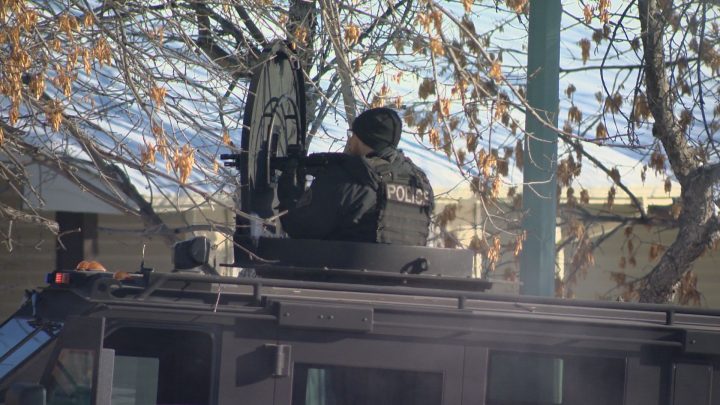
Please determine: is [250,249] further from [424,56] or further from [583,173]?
[583,173]

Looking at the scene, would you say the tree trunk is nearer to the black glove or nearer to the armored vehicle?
the black glove

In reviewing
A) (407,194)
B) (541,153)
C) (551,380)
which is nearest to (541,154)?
(541,153)

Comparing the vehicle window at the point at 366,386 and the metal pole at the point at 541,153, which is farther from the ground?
the metal pole at the point at 541,153

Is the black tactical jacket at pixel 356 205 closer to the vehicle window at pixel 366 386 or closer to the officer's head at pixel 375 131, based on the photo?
the officer's head at pixel 375 131

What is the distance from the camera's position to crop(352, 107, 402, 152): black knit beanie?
15.6ft

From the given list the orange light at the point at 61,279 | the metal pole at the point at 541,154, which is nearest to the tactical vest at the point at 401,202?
the orange light at the point at 61,279

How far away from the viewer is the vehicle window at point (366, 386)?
3.51m

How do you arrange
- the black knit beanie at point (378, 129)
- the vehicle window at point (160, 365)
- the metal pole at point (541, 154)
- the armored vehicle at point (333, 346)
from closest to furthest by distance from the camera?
1. the armored vehicle at point (333, 346)
2. the vehicle window at point (160, 365)
3. the black knit beanie at point (378, 129)
4. the metal pole at point (541, 154)

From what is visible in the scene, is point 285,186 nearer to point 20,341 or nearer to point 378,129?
point 378,129

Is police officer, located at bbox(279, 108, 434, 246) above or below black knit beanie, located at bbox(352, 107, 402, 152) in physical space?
below

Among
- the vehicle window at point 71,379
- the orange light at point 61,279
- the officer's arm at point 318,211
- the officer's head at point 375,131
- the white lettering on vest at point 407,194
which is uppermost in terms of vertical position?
the officer's head at point 375,131

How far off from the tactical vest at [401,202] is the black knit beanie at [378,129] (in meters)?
0.09

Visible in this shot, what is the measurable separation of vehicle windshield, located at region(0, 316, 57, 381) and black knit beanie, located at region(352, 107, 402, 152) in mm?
1665

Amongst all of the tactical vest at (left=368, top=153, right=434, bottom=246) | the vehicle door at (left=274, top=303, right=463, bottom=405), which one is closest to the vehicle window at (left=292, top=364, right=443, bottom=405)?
the vehicle door at (left=274, top=303, right=463, bottom=405)
